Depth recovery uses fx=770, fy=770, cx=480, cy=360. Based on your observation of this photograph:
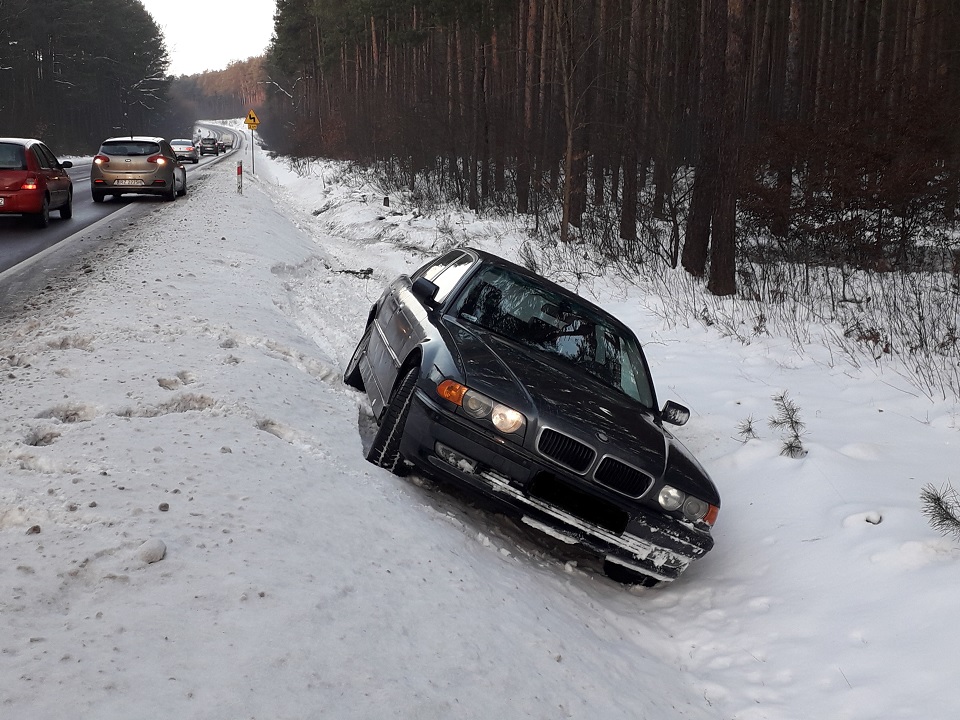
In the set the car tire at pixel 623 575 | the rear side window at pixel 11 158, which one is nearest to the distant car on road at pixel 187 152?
the rear side window at pixel 11 158

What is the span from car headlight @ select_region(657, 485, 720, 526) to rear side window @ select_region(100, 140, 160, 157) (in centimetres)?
1998

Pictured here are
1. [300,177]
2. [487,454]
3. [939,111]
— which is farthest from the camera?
[300,177]

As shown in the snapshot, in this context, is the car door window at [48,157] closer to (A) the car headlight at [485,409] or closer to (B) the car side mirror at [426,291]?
(B) the car side mirror at [426,291]

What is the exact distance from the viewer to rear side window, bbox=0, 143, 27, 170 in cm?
1423

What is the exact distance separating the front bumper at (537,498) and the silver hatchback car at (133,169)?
18.6m

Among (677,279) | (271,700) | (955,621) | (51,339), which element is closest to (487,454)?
(271,700)

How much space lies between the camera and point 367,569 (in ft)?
12.0

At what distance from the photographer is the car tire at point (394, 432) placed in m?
4.79

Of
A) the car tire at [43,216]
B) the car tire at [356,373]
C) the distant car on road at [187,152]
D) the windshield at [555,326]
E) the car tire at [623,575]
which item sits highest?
the distant car on road at [187,152]

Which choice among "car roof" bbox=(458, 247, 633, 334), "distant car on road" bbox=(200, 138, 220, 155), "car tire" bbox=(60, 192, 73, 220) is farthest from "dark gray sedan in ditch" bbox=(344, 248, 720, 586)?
"distant car on road" bbox=(200, 138, 220, 155)

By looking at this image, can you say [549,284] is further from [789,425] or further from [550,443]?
[789,425]

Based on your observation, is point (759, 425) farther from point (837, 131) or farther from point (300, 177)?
point (300, 177)

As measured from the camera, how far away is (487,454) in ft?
14.2

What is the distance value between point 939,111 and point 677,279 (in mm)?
6108
